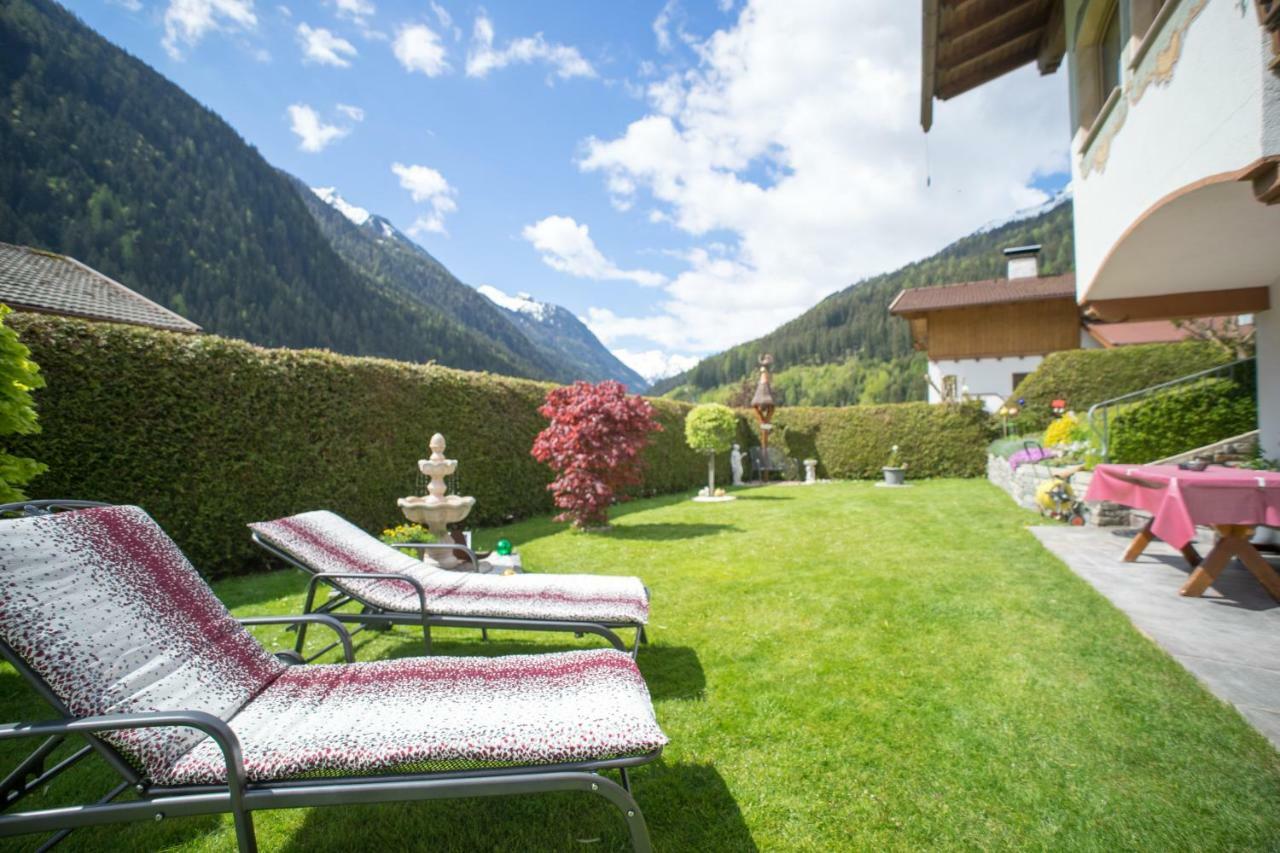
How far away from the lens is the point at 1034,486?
355 inches

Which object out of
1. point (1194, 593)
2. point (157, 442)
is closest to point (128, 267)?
point (157, 442)

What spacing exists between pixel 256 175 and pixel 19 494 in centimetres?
8812

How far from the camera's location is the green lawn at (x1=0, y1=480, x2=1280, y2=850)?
1.98 meters

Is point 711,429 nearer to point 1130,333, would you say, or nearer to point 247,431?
point 247,431

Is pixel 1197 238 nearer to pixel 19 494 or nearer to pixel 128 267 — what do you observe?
pixel 19 494

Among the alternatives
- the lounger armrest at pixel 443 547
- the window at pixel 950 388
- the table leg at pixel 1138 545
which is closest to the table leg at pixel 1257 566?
the table leg at pixel 1138 545

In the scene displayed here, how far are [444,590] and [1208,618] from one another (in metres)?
5.16

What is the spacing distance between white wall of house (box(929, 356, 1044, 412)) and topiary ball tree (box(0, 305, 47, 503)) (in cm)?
2645

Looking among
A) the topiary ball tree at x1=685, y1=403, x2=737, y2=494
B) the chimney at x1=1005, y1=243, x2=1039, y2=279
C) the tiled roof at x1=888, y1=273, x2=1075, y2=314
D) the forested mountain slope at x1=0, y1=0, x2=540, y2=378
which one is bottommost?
the topiary ball tree at x1=685, y1=403, x2=737, y2=494

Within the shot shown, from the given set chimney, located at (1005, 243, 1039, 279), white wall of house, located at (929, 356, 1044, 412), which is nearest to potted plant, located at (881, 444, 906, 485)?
white wall of house, located at (929, 356, 1044, 412)

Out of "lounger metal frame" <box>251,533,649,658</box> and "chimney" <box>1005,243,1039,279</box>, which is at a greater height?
"chimney" <box>1005,243,1039,279</box>

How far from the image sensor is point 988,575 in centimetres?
521

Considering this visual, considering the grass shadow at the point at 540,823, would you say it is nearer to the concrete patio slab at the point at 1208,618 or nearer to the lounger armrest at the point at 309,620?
the lounger armrest at the point at 309,620

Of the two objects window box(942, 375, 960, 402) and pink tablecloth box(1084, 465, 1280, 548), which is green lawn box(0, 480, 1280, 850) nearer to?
pink tablecloth box(1084, 465, 1280, 548)
